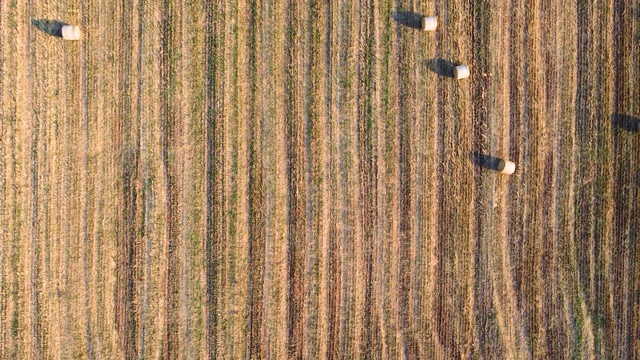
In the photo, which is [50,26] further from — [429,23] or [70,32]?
[429,23]

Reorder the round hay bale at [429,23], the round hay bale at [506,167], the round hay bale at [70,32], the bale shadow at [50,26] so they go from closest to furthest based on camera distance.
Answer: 1. the round hay bale at [70,32]
2. the bale shadow at [50,26]
3. the round hay bale at [429,23]
4. the round hay bale at [506,167]

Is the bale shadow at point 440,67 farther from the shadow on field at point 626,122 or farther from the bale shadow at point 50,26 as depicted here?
the bale shadow at point 50,26

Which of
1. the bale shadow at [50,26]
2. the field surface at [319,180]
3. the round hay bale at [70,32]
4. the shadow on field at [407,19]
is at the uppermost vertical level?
the shadow on field at [407,19]

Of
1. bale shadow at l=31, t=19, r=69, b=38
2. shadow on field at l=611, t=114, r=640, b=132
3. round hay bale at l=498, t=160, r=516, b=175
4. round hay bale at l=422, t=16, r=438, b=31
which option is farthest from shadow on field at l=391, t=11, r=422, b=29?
bale shadow at l=31, t=19, r=69, b=38

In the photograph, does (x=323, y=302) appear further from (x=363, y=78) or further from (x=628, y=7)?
(x=628, y=7)

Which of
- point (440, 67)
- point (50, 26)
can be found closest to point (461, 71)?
point (440, 67)

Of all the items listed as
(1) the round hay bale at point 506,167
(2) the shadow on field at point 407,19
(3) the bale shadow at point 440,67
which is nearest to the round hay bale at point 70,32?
(2) the shadow on field at point 407,19

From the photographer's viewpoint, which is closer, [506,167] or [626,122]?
[506,167]
